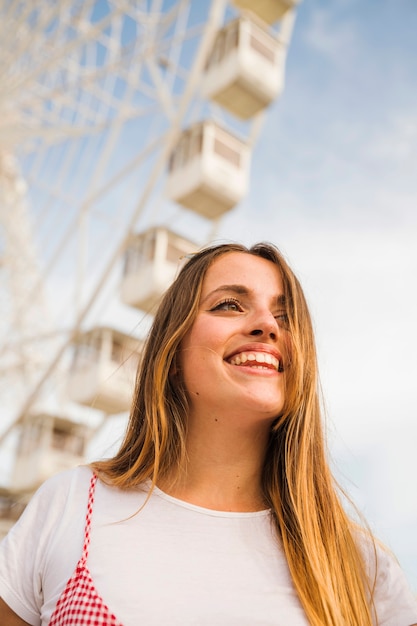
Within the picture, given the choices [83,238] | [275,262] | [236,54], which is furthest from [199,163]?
[275,262]

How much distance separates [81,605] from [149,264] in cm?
1105

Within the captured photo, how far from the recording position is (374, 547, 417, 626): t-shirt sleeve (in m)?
1.53

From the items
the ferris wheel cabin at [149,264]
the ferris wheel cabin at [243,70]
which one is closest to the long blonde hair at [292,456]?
the ferris wheel cabin at [243,70]

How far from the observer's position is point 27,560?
1.57 metres

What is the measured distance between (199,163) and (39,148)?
17.8 ft

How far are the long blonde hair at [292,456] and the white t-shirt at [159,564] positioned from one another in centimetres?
4

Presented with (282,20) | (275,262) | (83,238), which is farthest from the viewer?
(83,238)

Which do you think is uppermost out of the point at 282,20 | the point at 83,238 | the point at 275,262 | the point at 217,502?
the point at 282,20

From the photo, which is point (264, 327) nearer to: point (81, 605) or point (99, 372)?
point (81, 605)

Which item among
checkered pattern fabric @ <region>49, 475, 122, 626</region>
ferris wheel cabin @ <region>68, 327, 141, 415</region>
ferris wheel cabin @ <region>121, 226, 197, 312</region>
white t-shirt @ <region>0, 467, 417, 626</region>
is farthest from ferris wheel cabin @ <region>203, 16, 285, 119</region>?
checkered pattern fabric @ <region>49, 475, 122, 626</region>

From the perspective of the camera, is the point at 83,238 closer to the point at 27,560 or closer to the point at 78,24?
the point at 78,24

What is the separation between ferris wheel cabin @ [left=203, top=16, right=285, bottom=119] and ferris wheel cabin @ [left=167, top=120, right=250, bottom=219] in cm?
54

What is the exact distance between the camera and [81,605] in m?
1.44

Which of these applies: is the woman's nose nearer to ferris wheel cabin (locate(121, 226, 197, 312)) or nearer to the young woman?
the young woman
